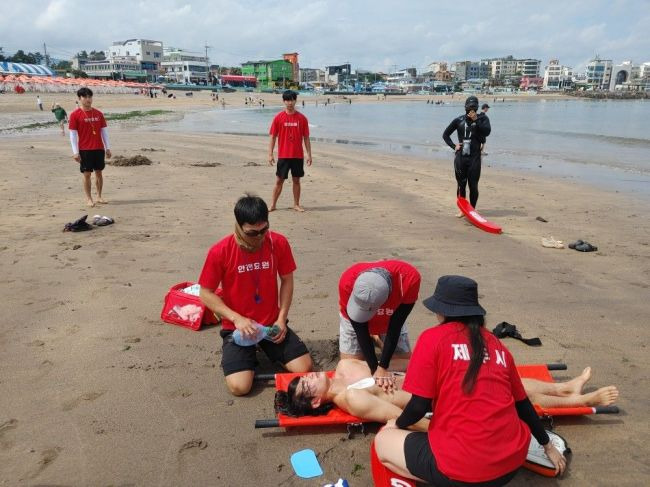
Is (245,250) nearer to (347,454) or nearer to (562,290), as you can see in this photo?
(347,454)

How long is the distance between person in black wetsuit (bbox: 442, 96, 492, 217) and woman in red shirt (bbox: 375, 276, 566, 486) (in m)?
6.14

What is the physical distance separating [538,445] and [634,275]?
4.05 metres

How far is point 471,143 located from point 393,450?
6.49 meters

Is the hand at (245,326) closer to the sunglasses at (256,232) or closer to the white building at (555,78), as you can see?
the sunglasses at (256,232)

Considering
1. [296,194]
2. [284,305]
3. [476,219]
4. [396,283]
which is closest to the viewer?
[396,283]

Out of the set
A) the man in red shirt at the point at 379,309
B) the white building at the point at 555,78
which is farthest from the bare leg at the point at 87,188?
the white building at the point at 555,78

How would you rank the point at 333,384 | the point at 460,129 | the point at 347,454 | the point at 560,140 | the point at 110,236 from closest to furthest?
the point at 347,454 < the point at 333,384 < the point at 110,236 < the point at 460,129 < the point at 560,140

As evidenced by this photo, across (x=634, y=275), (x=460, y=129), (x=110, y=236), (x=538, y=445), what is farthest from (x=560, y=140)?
(x=538, y=445)

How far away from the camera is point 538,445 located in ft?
9.12

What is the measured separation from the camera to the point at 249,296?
3744 mm

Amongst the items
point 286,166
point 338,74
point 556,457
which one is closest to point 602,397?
point 556,457

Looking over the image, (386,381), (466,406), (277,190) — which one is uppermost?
(466,406)

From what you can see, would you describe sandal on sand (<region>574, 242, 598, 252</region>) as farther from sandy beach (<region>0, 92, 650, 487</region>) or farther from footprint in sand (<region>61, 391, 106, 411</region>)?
footprint in sand (<region>61, 391, 106, 411</region>)

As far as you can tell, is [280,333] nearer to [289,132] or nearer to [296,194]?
[296,194]
